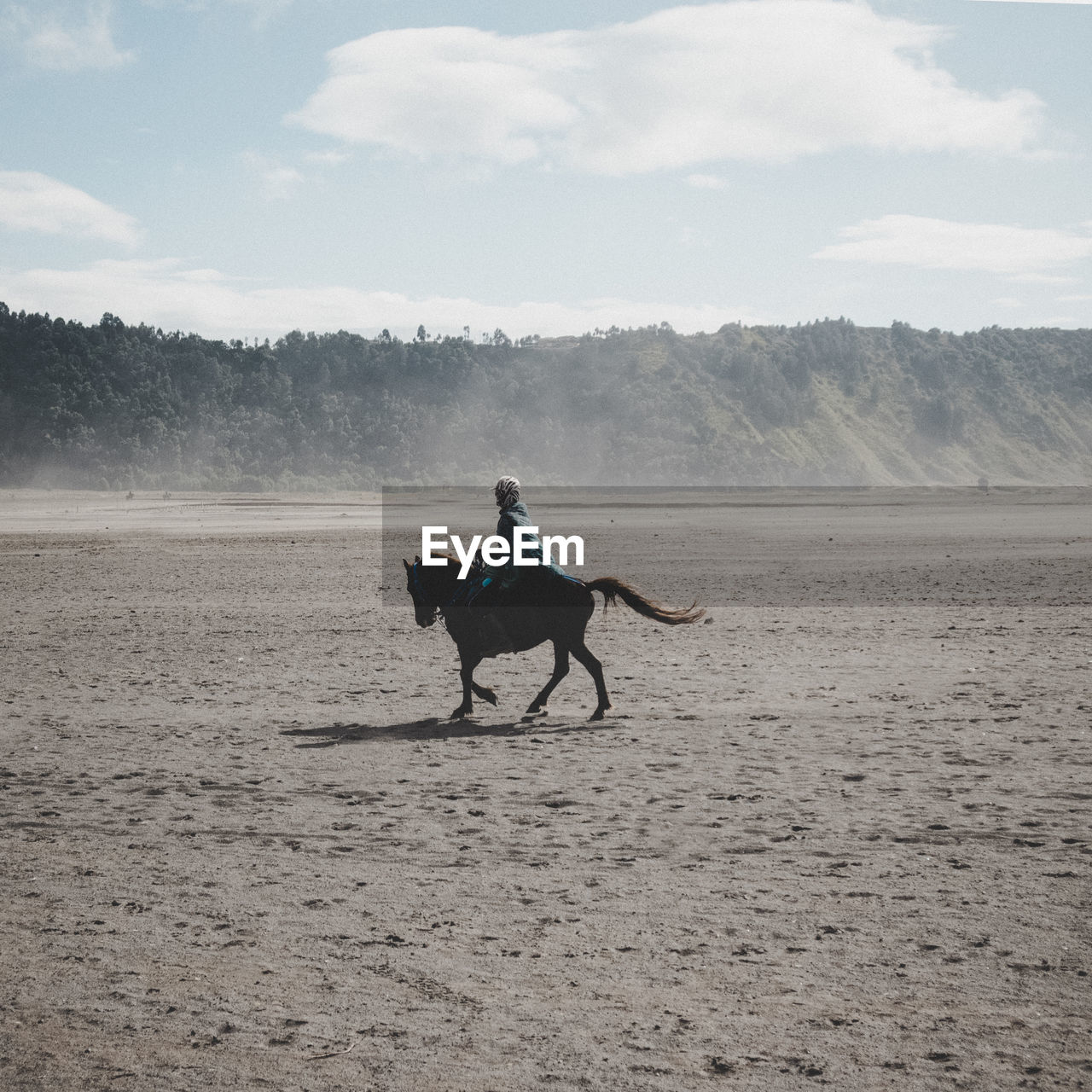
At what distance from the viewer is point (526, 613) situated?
952cm

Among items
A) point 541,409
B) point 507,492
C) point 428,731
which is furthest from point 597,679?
point 541,409

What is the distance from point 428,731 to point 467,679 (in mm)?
573

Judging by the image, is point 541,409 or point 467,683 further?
point 541,409

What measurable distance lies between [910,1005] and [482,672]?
27.5 feet

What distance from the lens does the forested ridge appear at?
11000 cm

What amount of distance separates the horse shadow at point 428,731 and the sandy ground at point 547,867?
54mm

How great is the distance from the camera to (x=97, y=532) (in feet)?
118

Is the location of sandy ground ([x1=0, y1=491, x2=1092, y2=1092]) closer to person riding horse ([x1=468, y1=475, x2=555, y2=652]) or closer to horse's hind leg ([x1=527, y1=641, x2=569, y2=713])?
horse's hind leg ([x1=527, y1=641, x2=569, y2=713])

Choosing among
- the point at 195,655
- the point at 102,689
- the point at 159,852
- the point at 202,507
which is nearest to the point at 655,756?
the point at 159,852

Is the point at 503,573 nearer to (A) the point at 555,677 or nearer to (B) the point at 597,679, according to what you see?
(A) the point at 555,677

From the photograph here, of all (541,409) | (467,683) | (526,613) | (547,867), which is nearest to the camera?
(547,867)

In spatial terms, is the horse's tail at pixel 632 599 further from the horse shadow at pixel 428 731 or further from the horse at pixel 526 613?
the horse shadow at pixel 428 731

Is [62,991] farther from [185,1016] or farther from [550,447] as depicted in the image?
[550,447]

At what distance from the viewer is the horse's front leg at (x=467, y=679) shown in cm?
970
